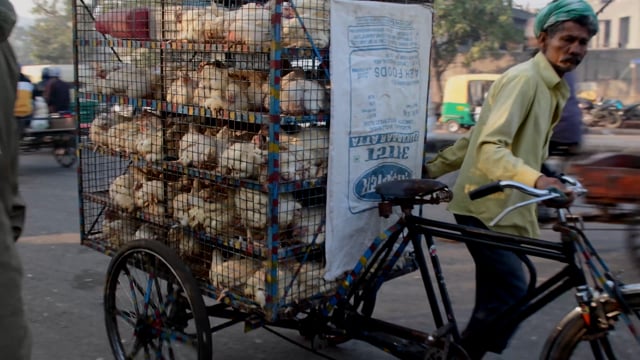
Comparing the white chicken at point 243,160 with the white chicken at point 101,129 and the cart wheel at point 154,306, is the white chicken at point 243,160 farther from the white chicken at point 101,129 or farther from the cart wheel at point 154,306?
the white chicken at point 101,129

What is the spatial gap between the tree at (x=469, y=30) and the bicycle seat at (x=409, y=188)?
17.4 m

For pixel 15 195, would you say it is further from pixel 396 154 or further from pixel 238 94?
pixel 396 154

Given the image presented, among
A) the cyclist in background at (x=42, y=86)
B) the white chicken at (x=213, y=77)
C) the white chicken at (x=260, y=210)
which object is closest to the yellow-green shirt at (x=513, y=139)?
the white chicken at (x=260, y=210)

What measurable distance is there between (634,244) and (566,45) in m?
2.66

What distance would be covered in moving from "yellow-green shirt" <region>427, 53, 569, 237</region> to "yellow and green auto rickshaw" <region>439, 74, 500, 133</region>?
15.0 metres

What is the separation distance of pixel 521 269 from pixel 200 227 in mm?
1423

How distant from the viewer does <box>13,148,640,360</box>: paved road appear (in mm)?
3674

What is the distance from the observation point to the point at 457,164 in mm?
3088

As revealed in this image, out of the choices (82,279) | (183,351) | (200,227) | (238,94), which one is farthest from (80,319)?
(238,94)

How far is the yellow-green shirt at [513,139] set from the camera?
2484 mm

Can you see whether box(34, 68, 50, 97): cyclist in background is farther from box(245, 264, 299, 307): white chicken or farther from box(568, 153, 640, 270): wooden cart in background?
box(245, 264, 299, 307): white chicken

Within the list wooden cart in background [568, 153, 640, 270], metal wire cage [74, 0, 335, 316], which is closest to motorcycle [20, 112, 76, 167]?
metal wire cage [74, 0, 335, 316]

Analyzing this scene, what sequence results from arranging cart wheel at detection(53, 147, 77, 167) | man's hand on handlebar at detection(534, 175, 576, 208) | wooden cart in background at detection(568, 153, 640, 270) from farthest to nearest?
1. cart wheel at detection(53, 147, 77, 167)
2. wooden cart in background at detection(568, 153, 640, 270)
3. man's hand on handlebar at detection(534, 175, 576, 208)

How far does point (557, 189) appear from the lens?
2248mm
